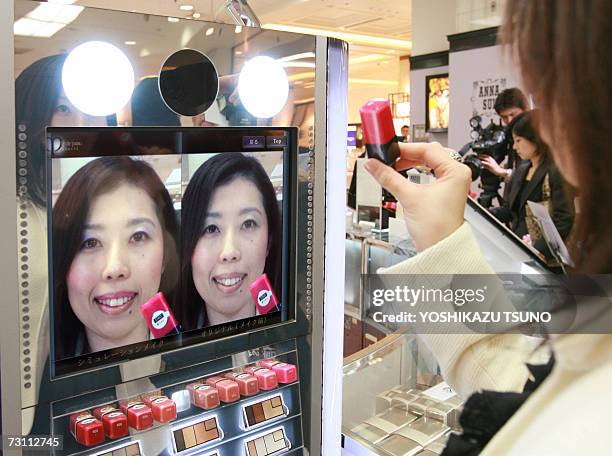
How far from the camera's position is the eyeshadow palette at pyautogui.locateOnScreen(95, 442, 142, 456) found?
88 cm

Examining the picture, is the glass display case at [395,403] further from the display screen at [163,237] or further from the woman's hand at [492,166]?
the woman's hand at [492,166]

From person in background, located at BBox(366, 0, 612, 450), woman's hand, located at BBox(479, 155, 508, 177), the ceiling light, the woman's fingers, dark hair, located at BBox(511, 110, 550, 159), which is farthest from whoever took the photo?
the ceiling light

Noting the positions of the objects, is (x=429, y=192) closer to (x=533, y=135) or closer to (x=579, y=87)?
(x=533, y=135)

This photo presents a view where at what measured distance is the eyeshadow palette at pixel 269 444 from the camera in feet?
3.39

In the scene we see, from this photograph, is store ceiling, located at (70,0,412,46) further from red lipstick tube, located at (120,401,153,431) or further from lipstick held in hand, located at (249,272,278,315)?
red lipstick tube, located at (120,401,153,431)

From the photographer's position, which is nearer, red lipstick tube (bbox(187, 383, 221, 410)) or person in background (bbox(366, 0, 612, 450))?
person in background (bbox(366, 0, 612, 450))

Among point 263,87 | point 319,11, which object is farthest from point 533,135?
point 319,11

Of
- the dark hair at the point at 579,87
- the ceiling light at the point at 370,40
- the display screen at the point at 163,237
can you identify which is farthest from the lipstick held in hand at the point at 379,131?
the ceiling light at the point at 370,40

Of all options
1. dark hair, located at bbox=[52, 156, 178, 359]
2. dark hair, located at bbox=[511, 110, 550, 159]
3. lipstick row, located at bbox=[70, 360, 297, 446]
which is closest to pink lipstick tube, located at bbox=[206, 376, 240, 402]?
lipstick row, located at bbox=[70, 360, 297, 446]

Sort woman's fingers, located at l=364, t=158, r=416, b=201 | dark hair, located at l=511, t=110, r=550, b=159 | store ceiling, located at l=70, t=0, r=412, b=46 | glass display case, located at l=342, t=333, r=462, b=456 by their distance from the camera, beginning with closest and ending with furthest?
dark hair, located at l=511, t=110, r=550, b=159, woman's fingers, located at l=364, t=158, r=416, b=201, glass display case, located at l=342, t=333, r=462, b=456, store ceiling, located at l=70, t=0, r=412, b=46

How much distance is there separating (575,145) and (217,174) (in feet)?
1.72

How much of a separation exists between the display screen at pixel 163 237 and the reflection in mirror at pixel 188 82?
38 millimetres

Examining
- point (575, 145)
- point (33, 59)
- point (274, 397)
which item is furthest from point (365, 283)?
point (33, 59)

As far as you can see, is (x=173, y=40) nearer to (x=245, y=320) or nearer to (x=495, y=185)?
(x=245, y=320)
